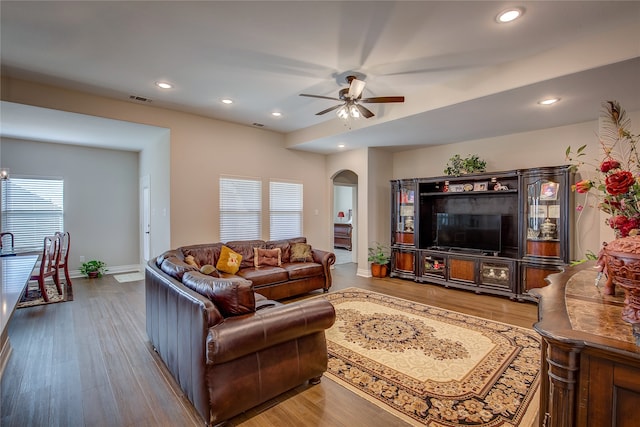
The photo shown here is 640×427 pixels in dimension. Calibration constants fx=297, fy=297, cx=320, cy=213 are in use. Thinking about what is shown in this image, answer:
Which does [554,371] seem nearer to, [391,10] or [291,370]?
[291,370]

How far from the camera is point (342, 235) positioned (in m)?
10.7

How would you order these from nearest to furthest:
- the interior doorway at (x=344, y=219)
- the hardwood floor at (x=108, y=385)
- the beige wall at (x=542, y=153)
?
the hardwood floor at (x=108, y=385) < the beige wall at (x=542, y=153) < the interior doorway at (x=344, y=219)

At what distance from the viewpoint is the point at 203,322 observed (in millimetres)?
1914

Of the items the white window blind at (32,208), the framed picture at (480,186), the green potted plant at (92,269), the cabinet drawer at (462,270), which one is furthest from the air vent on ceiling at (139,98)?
the cabinet drawer at (462,270)

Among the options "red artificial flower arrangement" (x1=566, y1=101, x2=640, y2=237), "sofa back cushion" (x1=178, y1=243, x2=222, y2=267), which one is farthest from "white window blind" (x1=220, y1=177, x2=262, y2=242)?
"red artificial flower arrangement" (x1=566, y1=101, x2=640, y2=237)

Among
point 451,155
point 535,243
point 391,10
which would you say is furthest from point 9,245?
point 535,243

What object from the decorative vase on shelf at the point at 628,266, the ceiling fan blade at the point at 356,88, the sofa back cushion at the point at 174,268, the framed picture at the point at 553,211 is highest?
the ceiling fan blade at the point at 356,88

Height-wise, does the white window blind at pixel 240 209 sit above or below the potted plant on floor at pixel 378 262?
above

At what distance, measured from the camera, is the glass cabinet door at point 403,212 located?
6074 mm

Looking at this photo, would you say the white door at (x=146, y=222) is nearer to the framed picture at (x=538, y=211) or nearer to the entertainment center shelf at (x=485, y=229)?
the entertainment center shelf at (x=485, y=229)

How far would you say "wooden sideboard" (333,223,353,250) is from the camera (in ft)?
34.6

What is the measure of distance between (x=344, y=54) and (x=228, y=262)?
325 centimetres

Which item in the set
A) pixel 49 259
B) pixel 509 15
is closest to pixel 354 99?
pixel 509 15

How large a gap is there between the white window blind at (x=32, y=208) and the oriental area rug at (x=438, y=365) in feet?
20.4
